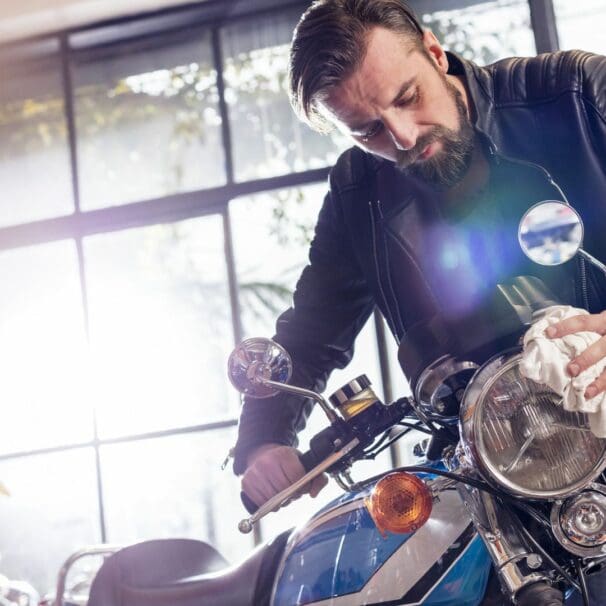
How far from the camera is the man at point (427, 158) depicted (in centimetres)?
128

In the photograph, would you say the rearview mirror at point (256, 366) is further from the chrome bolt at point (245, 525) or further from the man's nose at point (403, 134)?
the man's nose at point (403, 134)

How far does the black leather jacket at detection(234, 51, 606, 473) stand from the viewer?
1.35 metres

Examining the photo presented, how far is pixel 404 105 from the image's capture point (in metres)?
1.48

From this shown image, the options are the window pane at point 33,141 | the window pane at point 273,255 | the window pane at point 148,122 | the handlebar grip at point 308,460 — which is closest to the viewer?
the handlebar grip at point 308,460

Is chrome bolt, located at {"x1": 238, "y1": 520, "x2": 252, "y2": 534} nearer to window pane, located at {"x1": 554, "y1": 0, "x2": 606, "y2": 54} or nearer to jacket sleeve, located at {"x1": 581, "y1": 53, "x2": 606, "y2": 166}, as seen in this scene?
jacket sleeve, located at {"x1": 581, "y1": 53, "x2": 606, "y2": 166}

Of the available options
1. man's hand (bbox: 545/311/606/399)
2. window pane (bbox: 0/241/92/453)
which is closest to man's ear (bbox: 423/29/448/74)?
man's hand (bbox: 545/311/606/399)

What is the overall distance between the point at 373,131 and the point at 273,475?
0.55 meters

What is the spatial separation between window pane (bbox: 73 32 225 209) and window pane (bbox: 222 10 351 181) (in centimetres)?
9

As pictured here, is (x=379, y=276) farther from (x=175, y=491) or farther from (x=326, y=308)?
(x=175, y=491)

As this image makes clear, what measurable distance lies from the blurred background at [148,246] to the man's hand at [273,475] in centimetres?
246

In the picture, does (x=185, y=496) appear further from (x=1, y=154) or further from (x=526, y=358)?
(x=526, y=358)

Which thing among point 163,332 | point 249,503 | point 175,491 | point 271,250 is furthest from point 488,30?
point 249,503

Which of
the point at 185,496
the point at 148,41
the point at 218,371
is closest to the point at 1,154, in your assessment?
the point at 148,41

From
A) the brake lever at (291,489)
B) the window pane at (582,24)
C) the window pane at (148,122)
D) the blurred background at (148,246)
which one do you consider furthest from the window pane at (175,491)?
the brake lever at (291,489)
